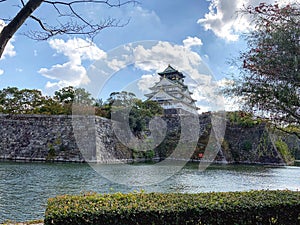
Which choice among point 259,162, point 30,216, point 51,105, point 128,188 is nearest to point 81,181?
point 128,188

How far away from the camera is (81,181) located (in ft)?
30.3

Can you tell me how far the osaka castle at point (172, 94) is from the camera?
27.8 m

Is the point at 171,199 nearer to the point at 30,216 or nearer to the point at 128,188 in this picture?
the point at 30,216

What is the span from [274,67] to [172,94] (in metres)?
24.3

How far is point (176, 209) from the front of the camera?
308cm

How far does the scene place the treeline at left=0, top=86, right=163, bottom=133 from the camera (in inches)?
837

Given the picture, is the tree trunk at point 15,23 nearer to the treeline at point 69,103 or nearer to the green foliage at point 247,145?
the treeline at point 69,103

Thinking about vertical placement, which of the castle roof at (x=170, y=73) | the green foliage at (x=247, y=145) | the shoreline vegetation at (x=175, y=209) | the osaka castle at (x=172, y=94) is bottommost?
the shoreline vegetation at (x=175, y=209)

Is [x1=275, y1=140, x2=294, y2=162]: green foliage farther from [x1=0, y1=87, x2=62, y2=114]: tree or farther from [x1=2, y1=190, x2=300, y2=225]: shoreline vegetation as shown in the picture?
[x1=2, y1=190, x2=300, y2=225]: shoreline vegetation

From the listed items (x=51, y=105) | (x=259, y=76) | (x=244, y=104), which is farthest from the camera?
(x=51, y=105)

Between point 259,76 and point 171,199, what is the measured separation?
7.45 ft

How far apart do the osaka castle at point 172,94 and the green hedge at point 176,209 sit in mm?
23717

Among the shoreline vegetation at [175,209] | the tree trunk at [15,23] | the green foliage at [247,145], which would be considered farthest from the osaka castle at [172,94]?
the tree trunk at [15,23]

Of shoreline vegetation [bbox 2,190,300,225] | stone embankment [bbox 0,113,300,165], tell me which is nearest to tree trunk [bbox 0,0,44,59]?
shoreline vegetation [bbox 2,190,300,225]
